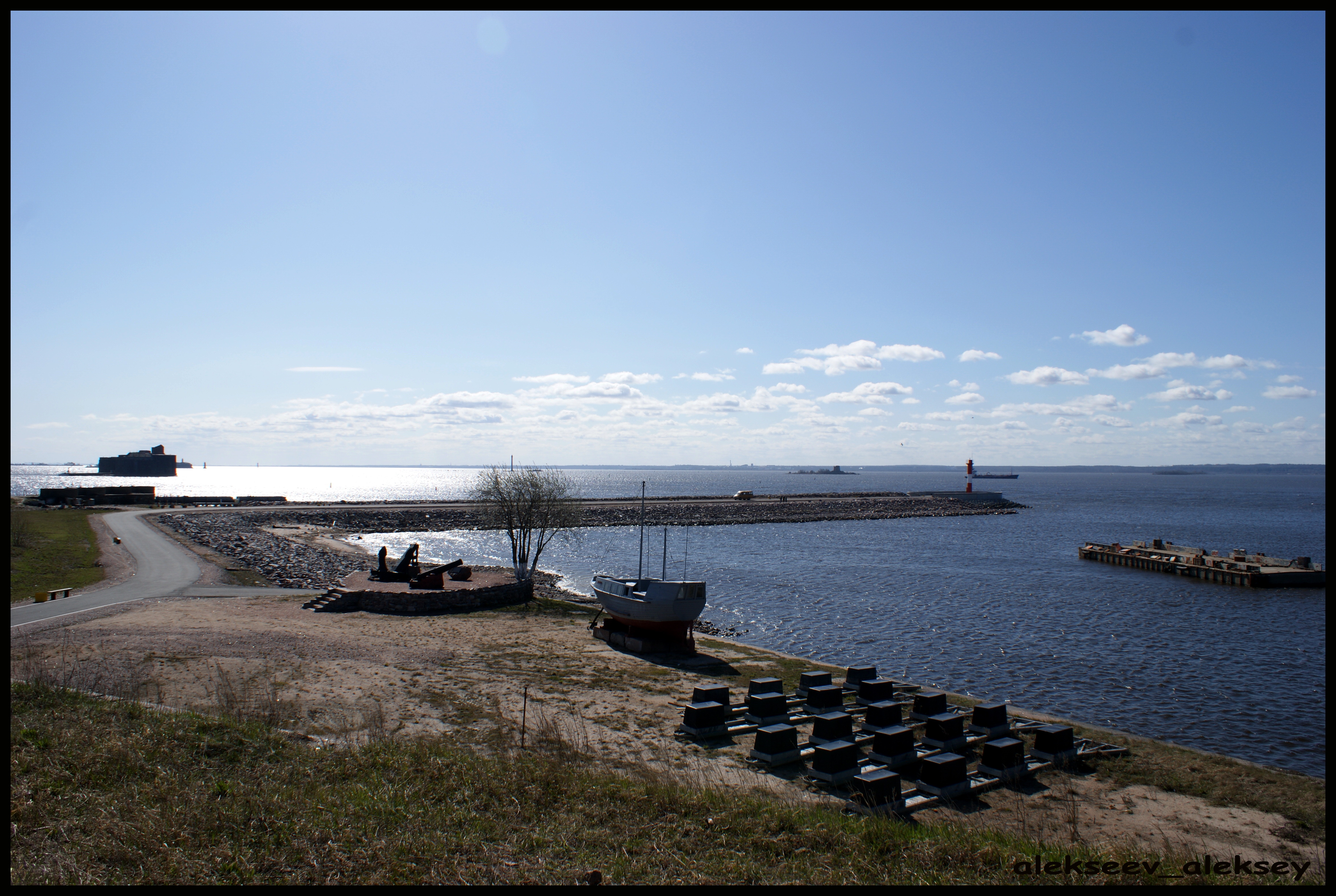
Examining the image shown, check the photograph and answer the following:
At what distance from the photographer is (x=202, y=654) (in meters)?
20.0

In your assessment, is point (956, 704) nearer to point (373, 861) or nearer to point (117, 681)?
point (373, 861)

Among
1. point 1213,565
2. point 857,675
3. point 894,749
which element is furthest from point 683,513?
point 894,749

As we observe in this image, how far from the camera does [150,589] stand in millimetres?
31875

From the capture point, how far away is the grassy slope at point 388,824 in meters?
7.51

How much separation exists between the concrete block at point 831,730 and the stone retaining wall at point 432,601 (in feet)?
65.5

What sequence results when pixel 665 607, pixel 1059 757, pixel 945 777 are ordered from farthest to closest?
pixel 665 607, pixel 1059 757, pixel 945 777

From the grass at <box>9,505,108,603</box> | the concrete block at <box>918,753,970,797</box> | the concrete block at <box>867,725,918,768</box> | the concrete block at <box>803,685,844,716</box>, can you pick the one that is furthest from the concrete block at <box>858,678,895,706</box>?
the grass at <box>9,505,108,603</box>

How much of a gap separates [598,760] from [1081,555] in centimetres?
5947

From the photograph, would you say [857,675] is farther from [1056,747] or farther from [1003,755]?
[1003,755]

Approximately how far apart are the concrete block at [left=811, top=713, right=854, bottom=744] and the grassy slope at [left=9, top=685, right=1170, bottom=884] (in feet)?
11.9

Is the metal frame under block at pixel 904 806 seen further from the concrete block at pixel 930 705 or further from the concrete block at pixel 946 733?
the concrete block at pixel 930 705

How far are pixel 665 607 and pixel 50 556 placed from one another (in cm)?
3640

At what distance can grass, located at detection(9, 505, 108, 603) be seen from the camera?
103 feet

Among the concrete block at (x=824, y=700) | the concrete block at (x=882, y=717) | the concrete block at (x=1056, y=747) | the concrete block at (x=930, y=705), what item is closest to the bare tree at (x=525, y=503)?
the concrete block at (x=824, y=700)
